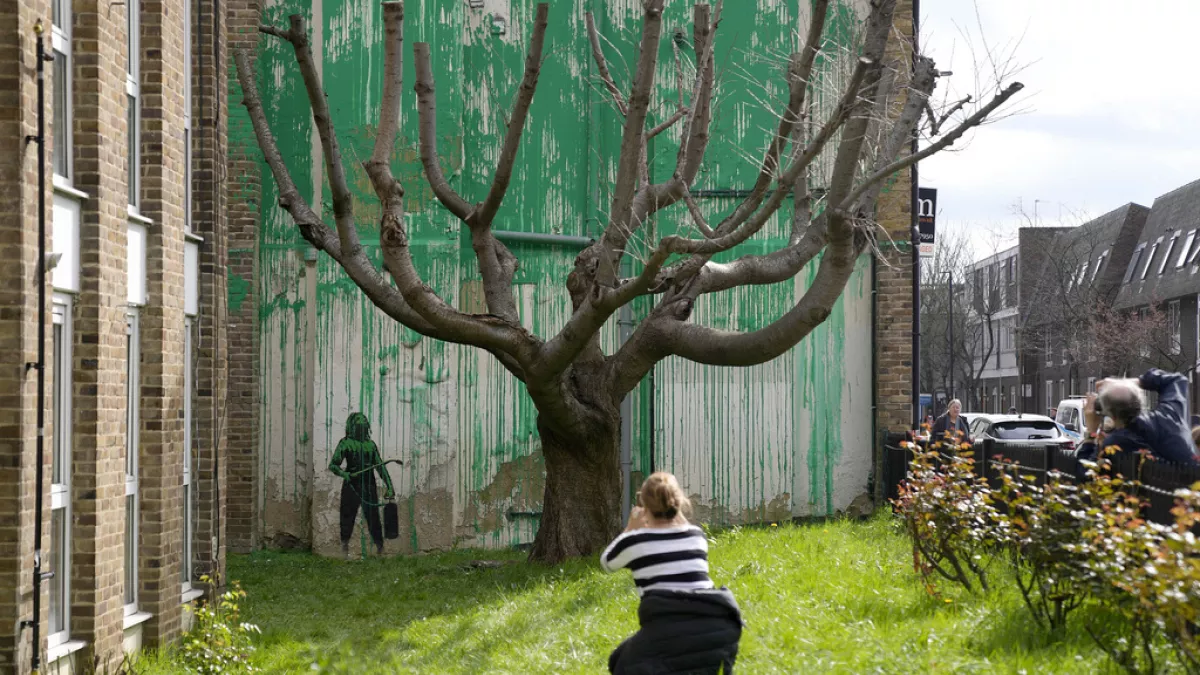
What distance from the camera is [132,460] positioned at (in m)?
9.56

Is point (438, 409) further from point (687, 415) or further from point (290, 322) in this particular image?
point (687, 415)

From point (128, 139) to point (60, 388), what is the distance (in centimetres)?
211

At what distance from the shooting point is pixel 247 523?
53.6ft

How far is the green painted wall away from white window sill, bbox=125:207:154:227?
6633mm

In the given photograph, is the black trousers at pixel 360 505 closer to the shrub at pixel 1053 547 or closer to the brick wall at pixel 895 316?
the brick wall at pixel 895 316

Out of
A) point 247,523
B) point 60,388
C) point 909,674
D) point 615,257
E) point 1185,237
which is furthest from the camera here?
point 1185,237

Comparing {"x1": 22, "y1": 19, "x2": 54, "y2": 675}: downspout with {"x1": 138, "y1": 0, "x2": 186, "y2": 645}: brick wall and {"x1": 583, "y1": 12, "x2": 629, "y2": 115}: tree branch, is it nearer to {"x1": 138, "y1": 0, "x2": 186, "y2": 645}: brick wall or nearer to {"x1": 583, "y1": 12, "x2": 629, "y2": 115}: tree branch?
{"x1": 138, "y1": 0, "x2": 186, "y2": 645}: brick wall

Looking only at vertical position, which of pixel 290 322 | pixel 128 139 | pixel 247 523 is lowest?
pixel 247 523

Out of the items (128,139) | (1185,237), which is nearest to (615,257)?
(128,139)

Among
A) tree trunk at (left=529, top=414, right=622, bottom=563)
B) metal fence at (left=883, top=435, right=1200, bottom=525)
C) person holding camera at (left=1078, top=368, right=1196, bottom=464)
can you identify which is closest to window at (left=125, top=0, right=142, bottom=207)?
tree trunk at (left=529, top=414, right=622, bottom=563)

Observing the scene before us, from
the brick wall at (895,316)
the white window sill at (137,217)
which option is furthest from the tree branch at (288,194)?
the brick wall at (895,316)

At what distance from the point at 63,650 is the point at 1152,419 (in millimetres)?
6931

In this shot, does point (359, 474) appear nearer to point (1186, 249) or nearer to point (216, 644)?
point (216, 644)

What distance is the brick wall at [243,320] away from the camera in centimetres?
1631
